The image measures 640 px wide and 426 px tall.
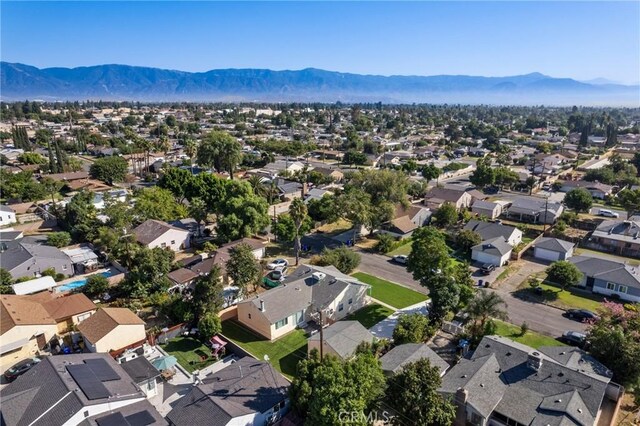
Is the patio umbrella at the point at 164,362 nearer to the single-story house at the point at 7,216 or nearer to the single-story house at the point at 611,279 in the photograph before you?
the single-story house at the point at 611,279

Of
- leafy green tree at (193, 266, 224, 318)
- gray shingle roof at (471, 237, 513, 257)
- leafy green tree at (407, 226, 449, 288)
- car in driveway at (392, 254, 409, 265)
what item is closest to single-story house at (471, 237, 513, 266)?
gray shingle roof at (471, 237, 513, 257)

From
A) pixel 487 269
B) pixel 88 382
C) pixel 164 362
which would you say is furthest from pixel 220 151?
pixel 88 382

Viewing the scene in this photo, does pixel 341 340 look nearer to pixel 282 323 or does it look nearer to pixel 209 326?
pixel 282 323

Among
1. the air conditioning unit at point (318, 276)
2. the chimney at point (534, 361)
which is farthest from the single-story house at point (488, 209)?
the chimney at point (534, 361)

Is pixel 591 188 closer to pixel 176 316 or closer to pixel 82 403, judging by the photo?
pixel 176 316

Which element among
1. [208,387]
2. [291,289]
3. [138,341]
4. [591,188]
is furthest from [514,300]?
[591,188]
